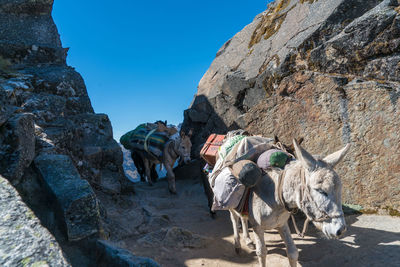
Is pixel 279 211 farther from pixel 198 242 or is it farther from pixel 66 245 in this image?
pixel 66 245

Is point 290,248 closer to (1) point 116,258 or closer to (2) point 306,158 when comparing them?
(2) point 306,158

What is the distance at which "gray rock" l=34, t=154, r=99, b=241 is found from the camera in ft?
9.16

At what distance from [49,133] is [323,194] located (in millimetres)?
5356

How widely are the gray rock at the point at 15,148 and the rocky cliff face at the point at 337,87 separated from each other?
15.1 ft

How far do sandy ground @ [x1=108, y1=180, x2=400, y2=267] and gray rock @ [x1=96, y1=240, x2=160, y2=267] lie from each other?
1.65 metres

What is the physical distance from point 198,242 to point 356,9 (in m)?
5.77

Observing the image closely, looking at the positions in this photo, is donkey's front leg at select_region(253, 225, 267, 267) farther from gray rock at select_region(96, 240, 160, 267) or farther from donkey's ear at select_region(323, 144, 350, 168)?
gray rock at select_region(96, 240, 160, 267)

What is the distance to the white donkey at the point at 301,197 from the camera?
2.32 metres

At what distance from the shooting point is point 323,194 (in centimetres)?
235

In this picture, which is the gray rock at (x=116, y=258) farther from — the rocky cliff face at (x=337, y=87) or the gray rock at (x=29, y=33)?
the gray rock at (x=29, y=33)

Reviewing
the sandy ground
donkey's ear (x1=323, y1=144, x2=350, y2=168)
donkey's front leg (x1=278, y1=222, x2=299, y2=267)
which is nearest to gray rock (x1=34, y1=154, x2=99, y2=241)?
the sandy ground

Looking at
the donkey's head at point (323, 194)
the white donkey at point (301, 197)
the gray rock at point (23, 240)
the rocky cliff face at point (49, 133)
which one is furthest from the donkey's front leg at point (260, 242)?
the gray rock at point (23, 240)

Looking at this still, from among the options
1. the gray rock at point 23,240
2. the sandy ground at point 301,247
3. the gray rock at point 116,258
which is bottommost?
the sandy ground at point 301,247

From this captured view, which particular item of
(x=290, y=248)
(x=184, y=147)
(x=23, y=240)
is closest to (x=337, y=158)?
(x=290, y=248)
